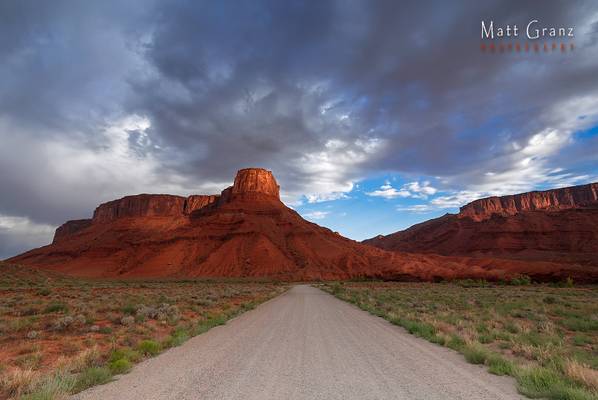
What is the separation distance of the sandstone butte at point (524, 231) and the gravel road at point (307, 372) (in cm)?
7136

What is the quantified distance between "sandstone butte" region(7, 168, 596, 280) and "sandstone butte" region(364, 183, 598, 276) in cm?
2089

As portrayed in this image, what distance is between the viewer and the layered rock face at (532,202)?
151125 mm

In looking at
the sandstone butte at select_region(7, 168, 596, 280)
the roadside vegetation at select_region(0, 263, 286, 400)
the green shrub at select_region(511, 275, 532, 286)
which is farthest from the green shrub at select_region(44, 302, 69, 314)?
the sandstone butte at select_region(7, 168, 596, 280)

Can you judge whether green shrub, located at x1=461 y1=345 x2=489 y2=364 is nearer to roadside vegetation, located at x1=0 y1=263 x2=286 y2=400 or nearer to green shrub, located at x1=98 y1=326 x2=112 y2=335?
roadside vegetation, located at x1=0 y1=263 x2=286 y2=400

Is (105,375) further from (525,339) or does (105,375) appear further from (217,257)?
(217,257)

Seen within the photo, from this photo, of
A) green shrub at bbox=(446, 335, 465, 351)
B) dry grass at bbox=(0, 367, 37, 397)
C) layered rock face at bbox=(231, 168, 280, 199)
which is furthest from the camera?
layered rock face at bbox=(231, 168, 280, 199)

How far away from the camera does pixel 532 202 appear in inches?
6373

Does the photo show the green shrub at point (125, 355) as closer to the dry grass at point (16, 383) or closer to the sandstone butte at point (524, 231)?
the dry grass at point (16, 383)

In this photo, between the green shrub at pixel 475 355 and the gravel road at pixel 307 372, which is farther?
the green shrub at pixel 475 355

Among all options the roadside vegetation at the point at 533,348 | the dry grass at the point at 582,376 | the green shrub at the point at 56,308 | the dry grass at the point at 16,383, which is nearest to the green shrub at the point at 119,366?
the dry grass at the point at 16,383

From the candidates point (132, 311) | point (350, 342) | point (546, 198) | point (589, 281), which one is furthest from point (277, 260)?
point (546, 198)

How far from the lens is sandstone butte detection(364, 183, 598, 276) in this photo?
10319cm

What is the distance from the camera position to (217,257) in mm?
100812

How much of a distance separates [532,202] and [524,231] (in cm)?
5463
